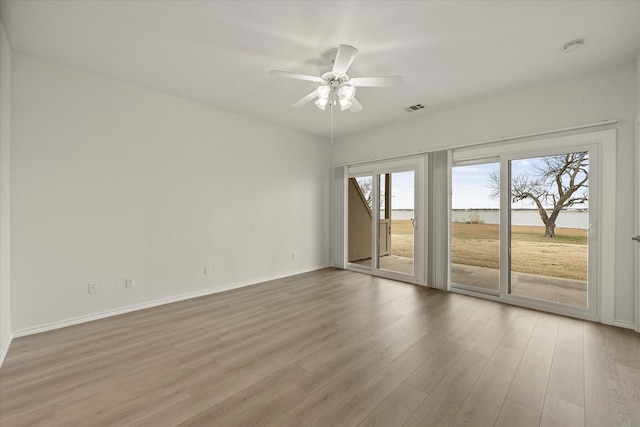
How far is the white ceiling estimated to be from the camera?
83.6 inches

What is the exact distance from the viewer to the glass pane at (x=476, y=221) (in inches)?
155

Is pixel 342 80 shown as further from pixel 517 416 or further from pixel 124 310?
pixel 124 310

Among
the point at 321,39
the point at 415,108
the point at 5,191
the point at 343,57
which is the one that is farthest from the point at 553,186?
the point at 5,191

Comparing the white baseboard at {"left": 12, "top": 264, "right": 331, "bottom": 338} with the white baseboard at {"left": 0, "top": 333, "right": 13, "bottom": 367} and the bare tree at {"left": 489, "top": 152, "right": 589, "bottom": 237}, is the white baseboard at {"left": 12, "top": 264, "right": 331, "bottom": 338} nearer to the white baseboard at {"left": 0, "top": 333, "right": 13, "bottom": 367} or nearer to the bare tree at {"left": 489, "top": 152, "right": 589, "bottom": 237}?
the white baseboard at {"left": 0, "top": 333, "right": 13, "bottom": 367}

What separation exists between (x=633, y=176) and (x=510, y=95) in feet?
5.38

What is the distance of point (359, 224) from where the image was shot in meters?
6.07

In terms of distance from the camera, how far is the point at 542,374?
205 cm

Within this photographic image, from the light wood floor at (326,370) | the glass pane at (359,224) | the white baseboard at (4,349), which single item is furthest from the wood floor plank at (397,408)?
the glass pane at (359,224)

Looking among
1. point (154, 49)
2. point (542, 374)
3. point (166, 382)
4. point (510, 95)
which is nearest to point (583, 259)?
point (542, 374)

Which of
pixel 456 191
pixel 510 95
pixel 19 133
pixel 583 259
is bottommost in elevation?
pixel 583 259

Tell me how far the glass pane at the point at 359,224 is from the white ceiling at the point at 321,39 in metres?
2.59

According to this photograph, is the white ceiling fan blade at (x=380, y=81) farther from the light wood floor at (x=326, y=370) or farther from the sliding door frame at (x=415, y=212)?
the light wood floor at (x=326, y=370)

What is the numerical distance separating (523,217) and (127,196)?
525cm

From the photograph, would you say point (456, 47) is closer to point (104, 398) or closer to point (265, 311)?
point (265, 311)
